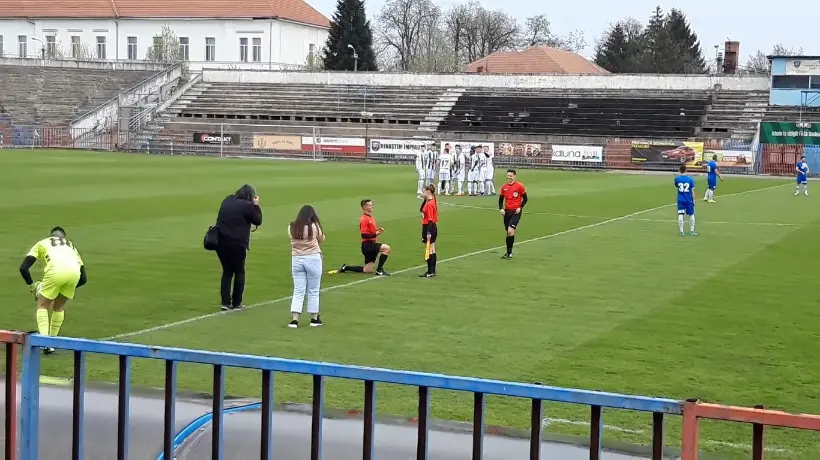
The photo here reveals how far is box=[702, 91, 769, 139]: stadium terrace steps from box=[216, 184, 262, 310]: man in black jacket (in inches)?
2043

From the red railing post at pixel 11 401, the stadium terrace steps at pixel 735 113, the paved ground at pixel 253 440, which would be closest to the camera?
the red railing post at pixel 11 401

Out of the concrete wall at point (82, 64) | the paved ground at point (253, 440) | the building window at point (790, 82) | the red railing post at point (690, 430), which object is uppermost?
the concrete wall at point (82, 64)

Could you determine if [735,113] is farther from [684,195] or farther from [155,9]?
[155,9]

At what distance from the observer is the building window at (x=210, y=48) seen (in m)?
99.6

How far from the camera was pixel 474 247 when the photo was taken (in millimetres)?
21875

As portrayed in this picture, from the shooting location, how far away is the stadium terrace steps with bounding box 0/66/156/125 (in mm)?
72062

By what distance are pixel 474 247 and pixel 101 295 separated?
8941 mm

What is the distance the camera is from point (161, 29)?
100500 millimetres

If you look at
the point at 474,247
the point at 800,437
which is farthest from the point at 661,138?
the point at 800,437

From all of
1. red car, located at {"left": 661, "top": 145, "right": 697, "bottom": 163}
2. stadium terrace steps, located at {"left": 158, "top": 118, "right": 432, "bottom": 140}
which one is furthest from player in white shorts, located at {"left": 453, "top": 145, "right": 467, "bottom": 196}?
stadium terrace steps, located at {"left": 158, "top": 118, "right": 432, "bottom": 140}

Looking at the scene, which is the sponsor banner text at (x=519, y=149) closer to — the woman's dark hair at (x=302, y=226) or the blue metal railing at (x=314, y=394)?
the woman's dark hair at (x=302, y=226)

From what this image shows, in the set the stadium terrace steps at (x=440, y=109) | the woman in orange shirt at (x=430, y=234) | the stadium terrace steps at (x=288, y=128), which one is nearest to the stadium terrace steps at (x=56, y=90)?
the stadium terrace steps at (x=288, y=128)

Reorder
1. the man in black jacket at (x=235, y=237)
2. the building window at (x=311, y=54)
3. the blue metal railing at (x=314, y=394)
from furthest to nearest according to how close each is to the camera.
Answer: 1. the building window at (x=311, y=54)
2. the man in black jacket at (x=235, y=237)
3. the blue metal railing at (x=314, y=394)

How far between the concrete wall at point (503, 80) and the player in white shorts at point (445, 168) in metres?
36.2
